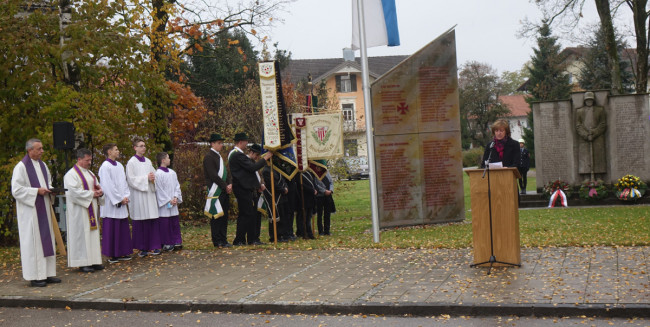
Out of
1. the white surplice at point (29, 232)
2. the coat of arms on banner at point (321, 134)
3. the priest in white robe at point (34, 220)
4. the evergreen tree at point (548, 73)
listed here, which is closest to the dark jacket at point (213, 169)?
the coat of arms on banner at point (321, 134)

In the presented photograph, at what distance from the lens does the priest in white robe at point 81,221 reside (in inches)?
424

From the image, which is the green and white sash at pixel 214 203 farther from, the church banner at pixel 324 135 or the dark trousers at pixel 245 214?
the church banner at pixel 324 135

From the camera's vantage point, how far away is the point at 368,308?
24.1ft

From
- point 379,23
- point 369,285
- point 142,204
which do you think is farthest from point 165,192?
point 369,285

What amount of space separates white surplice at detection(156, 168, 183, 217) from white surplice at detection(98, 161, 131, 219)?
98 cm

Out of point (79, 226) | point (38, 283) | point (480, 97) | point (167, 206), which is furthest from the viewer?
point (480, 97)

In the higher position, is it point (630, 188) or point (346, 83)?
point (346, 83)

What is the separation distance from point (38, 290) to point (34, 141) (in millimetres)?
2270

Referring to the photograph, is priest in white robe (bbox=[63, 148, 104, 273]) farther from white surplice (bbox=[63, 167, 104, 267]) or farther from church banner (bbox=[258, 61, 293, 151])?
church banner (bbox=[258, 61, 293, 151])

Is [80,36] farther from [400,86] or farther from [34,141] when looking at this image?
[400,86]

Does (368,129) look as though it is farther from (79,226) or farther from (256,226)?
(79,226)

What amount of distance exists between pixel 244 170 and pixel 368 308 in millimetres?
6083

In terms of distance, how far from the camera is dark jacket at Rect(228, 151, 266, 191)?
1281cm

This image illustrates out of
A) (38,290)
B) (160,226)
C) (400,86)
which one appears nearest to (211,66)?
(400,86)
